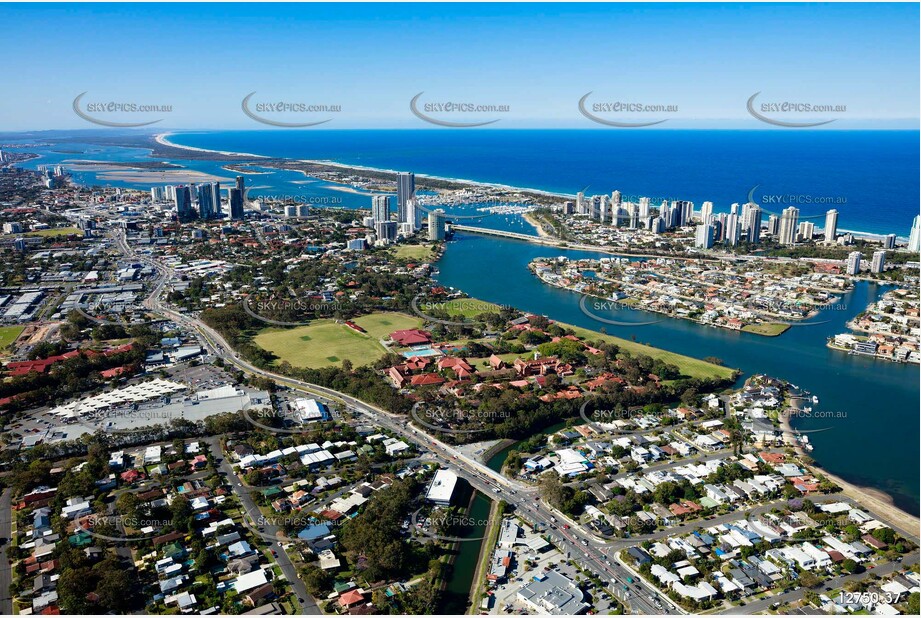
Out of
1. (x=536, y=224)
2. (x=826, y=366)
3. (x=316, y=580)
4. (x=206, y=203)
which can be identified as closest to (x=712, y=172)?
(x=536, y=224)

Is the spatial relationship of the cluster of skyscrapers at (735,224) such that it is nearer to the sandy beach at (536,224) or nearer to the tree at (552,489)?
the sandy beach at (536,224)

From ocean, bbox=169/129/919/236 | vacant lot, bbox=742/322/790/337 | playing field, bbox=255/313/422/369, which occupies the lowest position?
playing field, bbox=255/313/422/369

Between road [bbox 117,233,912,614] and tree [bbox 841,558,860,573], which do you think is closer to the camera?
road [bbox 117,233,912,614]

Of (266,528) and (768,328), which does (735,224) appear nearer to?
(768,328)

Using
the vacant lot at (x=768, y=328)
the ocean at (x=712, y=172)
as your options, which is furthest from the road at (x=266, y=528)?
the ocean at (x=712, y=172)

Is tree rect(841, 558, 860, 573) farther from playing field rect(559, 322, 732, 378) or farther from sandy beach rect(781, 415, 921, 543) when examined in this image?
playing field rect(559, 322, 732, 378)

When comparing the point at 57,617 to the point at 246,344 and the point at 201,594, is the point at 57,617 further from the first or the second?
the point at 246,344

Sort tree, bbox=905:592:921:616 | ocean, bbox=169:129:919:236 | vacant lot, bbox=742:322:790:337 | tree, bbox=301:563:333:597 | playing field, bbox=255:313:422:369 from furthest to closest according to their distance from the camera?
ocean, bbox=169:129:919:236 < vacant lot, bbox=742:322:790:337 < playing field, bbox=255:313:422:369 < tree, bbox=301:563:333:597 < tree, bbox=905:592:921:616

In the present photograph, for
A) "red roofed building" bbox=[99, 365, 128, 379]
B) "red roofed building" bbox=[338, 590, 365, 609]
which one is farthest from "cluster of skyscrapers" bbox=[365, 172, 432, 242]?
"red roofed building" bbox=[338, 590, 365, 609]
